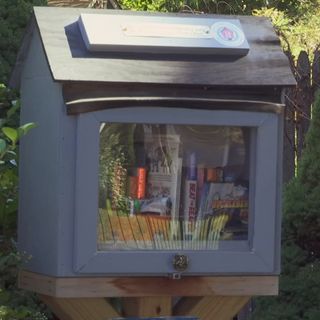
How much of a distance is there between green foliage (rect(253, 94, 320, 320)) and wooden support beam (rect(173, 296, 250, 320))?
1.13 metres

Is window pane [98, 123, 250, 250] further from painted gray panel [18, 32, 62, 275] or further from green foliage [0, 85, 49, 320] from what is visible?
green foliage [0, 85, 49, 320]

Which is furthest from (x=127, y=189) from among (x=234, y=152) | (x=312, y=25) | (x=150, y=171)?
(x=312, y=25)

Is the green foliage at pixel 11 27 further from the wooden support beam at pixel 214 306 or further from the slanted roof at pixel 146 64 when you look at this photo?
the wooden support beam at pixel 214 306

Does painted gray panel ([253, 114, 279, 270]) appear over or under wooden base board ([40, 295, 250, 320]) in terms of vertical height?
over

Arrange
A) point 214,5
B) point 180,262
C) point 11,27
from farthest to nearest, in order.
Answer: point 214,5
point 11,27
point 180,262

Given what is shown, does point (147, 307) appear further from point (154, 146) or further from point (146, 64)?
point (146, 64)

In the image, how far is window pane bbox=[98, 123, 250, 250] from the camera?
341cm

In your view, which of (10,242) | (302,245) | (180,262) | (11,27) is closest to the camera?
(180,262)

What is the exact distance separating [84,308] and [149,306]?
0.84ft

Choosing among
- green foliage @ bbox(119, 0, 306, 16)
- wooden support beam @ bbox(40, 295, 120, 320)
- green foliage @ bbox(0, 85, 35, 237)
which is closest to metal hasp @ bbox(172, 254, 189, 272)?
wooden support beam @ bbox(40, 295, 120, 320)

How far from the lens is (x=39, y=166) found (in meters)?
3.54

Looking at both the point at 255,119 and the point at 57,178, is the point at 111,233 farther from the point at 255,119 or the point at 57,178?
the point at 255,119

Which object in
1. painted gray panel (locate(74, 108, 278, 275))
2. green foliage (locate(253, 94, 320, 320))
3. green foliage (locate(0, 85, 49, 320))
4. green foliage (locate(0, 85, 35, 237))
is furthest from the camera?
green foliage (locate(253, 94, 320, 320))

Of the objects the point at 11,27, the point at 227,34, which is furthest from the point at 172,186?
the point at 11,27
